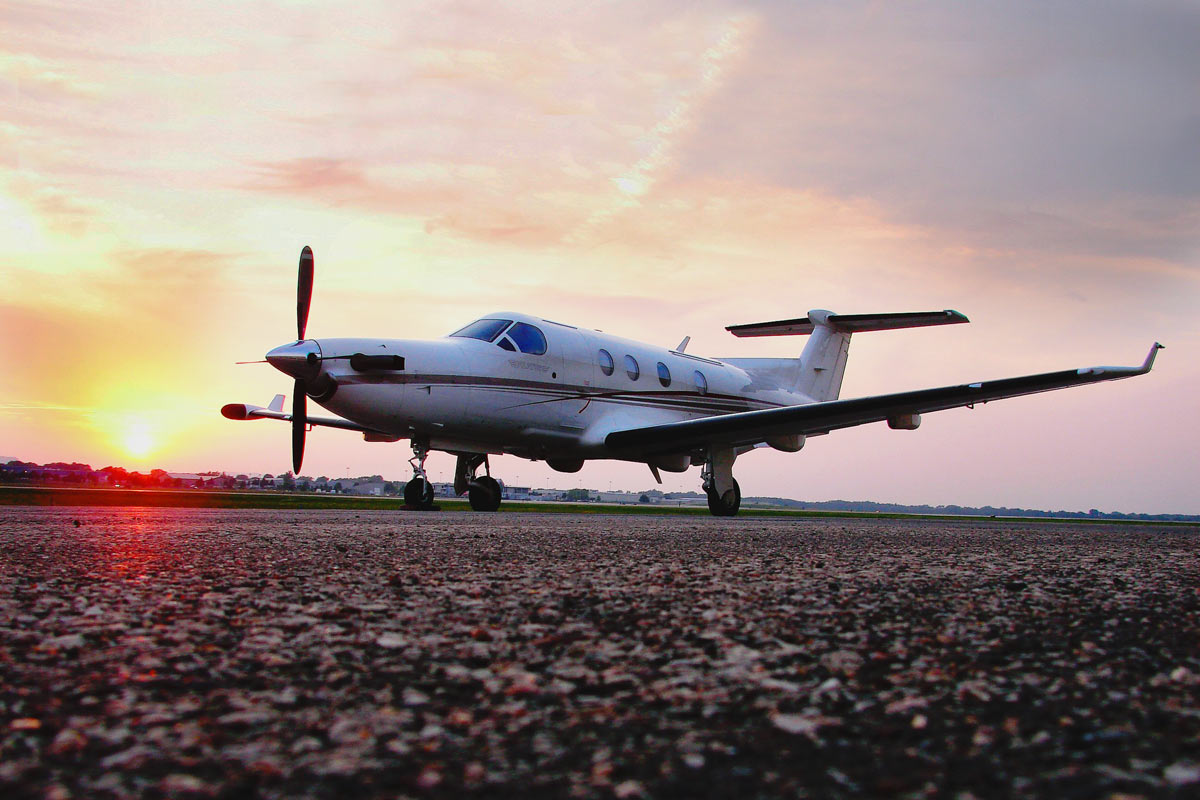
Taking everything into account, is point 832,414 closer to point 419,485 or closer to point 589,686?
point 419,485

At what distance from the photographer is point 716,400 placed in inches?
758

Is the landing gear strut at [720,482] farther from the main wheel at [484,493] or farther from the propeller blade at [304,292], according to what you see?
the propeller blade at [304,292]

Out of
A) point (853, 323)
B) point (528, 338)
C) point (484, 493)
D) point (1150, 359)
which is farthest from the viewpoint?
point (853, 323)

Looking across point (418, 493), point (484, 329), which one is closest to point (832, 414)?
point (484, 329)

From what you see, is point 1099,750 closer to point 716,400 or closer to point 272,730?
point 272,730

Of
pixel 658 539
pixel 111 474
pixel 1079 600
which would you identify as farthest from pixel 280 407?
pixel 111 474

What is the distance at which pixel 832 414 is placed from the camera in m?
14.2

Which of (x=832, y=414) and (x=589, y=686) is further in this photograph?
(x=832, y=414)

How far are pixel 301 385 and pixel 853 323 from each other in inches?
641

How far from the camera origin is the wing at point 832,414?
1138cm

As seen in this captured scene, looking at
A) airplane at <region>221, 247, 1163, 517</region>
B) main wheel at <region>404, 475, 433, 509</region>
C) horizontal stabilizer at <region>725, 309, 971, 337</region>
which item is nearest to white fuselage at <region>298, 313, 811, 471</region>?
airplane at <region>221, 247, 1163, 517</region>

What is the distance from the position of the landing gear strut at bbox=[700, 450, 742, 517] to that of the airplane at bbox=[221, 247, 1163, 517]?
0.10 feet

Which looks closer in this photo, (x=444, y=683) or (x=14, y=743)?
(x=14, y=743)

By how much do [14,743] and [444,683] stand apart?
2.52 ft
